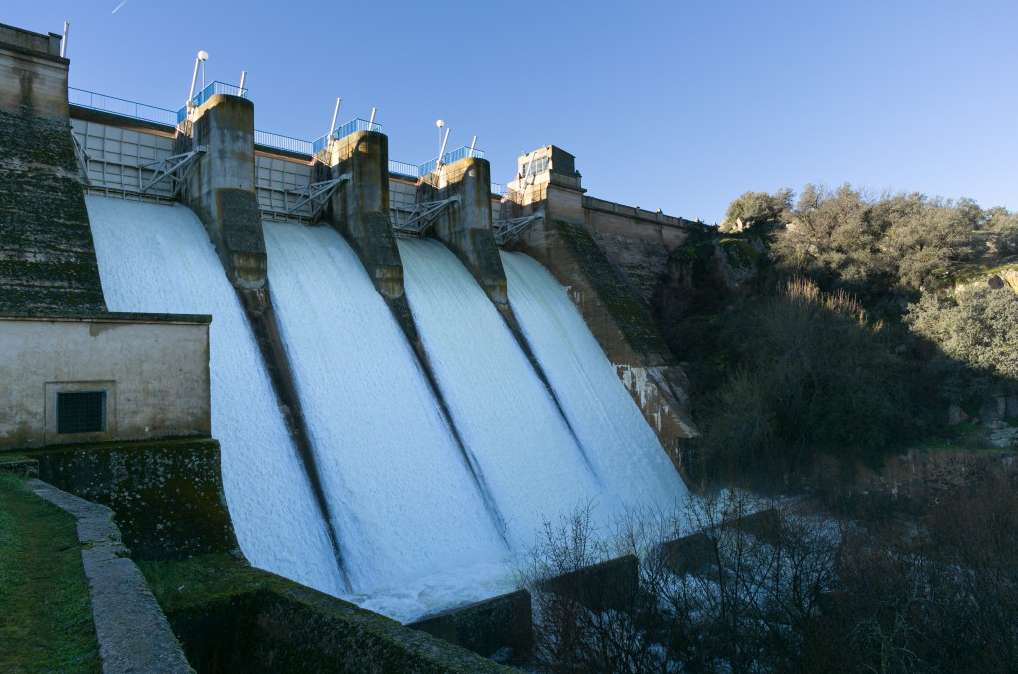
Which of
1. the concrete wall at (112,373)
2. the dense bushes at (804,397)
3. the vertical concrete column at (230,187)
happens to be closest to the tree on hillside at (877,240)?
the dense bushes at (804,397)

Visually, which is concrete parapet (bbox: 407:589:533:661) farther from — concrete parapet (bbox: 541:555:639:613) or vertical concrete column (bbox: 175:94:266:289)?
vertical concrete column (bbox: 175:94:266:289)

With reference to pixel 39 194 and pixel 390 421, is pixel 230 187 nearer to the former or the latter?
pixel 39 194

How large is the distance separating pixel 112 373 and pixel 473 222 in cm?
1372

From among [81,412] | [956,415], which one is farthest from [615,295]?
[81,412]

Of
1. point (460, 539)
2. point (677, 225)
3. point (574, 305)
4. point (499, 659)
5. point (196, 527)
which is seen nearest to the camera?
point (196, 527)

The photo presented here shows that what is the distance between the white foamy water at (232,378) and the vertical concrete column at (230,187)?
43 cm

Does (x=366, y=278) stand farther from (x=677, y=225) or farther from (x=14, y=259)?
(x=677, y=225)

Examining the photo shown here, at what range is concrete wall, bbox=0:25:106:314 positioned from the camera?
34.0 feet

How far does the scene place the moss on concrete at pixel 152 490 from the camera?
24.1ft

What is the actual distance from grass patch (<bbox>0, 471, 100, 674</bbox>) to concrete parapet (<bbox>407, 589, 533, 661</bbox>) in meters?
5.10

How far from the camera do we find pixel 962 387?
1947 centimetres

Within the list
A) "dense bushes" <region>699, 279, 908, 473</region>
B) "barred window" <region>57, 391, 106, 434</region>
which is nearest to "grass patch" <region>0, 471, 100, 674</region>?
"barred window" <region>57, 391, 106, 434</region>

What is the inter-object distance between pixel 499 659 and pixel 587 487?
6.71 metres

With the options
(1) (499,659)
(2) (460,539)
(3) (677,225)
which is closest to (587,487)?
(2) (460,539)
